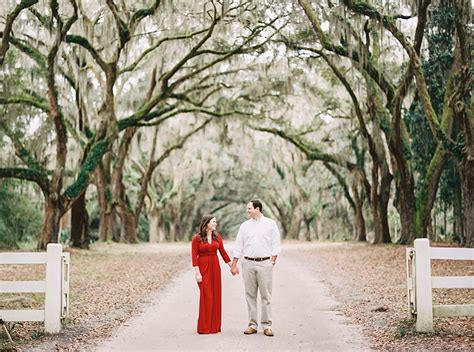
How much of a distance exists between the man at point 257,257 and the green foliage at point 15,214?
67.0ft

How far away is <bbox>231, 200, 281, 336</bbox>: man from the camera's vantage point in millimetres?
6613

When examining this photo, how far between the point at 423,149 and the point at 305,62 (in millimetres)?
5390

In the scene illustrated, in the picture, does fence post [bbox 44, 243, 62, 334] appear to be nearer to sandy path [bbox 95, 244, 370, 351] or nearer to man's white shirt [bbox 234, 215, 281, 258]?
sandy path [bbox 95, 244, 370, 351]

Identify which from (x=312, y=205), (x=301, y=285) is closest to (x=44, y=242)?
(x=301, y=285)

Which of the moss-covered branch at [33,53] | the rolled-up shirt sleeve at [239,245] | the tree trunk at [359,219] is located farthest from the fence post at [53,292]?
the tree trunk at [359,219]

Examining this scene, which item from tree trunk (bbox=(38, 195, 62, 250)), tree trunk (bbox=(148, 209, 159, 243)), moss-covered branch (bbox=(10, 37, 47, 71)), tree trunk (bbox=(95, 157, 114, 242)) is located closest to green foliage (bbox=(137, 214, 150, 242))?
tree trunk (bbox=(148, 209, 159, 243))

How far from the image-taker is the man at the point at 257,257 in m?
6.61

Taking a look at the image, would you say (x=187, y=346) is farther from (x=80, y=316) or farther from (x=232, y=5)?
(x=232, y=5)

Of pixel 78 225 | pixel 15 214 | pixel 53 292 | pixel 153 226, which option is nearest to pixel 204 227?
pixel 53 292

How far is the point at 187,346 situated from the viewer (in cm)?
598

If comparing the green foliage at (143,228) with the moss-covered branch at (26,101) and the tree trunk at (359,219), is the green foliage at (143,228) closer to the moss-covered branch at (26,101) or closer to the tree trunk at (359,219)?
the tree trunk at (359,219)

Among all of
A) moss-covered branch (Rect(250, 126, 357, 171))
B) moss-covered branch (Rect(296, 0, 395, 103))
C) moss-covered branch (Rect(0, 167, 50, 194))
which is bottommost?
moss-covered branch (Rect(0, 167, 50, 194))

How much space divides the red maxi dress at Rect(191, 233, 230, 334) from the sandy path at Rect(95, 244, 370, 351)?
138 millimetres

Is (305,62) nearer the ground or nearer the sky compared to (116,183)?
nearer the sky
